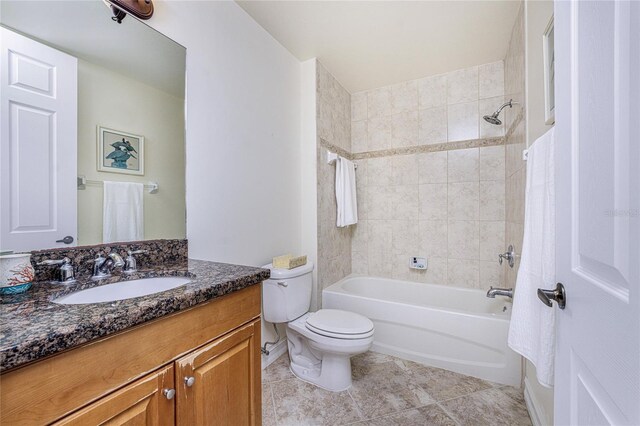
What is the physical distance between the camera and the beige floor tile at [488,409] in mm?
1411

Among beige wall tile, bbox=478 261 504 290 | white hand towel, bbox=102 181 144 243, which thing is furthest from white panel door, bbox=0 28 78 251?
beige wall tile, bbox=478 261 504 290

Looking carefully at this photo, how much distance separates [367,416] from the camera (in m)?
1.45

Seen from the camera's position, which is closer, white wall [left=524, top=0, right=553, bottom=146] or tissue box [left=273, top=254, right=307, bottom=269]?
white wall [left=524, top=0, right=553, bottom=146]

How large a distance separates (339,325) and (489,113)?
223 centimetres

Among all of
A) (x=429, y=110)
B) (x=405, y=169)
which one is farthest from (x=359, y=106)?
(x=405, y=169)

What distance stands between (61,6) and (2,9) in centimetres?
20

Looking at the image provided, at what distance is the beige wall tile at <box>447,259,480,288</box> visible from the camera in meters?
2.43

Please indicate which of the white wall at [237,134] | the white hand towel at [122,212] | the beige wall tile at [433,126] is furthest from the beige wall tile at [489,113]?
the white hand towel at [122,212]

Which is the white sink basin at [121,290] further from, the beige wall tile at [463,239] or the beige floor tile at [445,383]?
the beige wall tile at [463,239]

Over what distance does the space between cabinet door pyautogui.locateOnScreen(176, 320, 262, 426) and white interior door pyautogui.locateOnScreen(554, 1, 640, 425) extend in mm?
935

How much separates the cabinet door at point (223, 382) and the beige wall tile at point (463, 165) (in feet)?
7.34

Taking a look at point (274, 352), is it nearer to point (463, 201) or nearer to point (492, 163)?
point (463, 201)

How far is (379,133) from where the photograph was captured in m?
2.82

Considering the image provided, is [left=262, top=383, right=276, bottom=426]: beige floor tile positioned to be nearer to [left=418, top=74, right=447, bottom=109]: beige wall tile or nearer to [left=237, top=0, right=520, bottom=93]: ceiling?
[left=237, top=0, right=520, bottom=93]: ceiling
